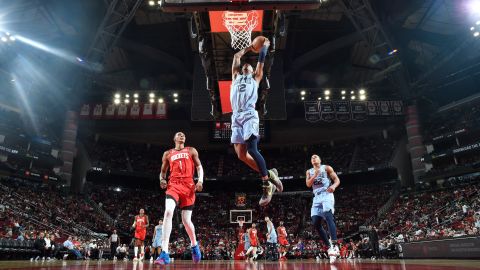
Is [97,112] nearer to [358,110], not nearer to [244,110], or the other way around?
[358,110]

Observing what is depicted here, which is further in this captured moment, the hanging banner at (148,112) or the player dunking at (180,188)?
the hanging banner at (148,112)

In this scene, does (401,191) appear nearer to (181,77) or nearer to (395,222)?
(395,222)

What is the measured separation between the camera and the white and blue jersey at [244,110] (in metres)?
5.49

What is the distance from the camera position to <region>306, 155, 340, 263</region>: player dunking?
8.09 m

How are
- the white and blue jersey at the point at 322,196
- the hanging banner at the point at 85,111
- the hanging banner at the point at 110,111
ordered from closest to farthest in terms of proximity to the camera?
the white and blue jersey at the point at 322,196, the hanging banner at the point at 110,111, the hanging banner at the point at 85,111

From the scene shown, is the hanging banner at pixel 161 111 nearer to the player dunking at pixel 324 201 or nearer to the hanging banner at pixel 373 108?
→ the hanging banner at pixel 373 108

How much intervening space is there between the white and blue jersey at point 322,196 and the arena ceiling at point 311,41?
16.9 metres

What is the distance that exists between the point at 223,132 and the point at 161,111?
5.94 meters

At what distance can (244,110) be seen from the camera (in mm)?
5633

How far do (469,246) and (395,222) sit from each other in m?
15.6

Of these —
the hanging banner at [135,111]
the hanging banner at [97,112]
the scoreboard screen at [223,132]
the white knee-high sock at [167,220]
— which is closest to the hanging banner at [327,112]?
the scoreboard screen at [223,132]

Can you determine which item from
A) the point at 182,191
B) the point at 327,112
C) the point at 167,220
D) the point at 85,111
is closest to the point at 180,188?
the point at 182,191

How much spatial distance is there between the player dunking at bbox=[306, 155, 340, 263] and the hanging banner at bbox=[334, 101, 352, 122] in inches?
850

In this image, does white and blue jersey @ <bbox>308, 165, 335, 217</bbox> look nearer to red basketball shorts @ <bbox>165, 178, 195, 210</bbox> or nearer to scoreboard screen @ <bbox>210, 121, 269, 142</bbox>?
red basketball shorts @ <bbox>165, 178, 195, 210</bbox>
